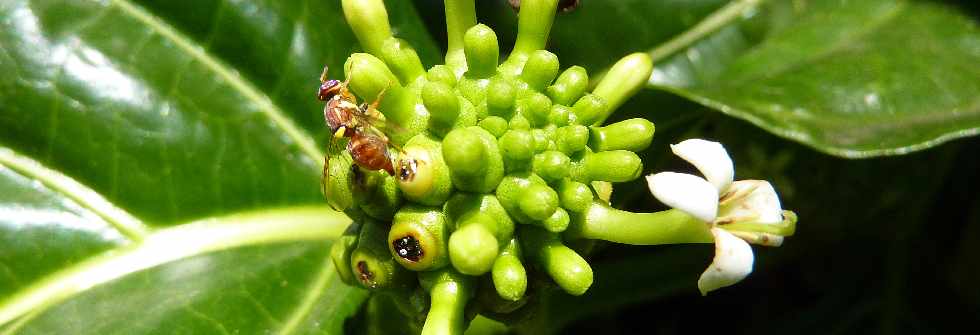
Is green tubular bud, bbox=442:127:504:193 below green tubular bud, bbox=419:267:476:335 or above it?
above

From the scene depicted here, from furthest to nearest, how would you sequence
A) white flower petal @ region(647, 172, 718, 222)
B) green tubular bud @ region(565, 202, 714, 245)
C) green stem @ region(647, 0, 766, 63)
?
green stem @ region(647, 0, 766, 63)
green tubular bud @ region(565, 202, 714, 245)
white flower petal @ region(647, 172, 718, 222)

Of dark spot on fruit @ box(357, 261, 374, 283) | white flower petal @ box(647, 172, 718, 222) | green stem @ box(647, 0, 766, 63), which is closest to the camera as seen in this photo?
white flower petal @ box(647, 172, 718, 222)

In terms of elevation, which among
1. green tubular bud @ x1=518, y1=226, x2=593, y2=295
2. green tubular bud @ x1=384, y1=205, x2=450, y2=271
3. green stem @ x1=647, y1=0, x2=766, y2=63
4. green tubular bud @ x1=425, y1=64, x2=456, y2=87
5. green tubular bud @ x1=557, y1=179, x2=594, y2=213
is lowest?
green stem @ x1=647, y1=0, x2=766, y2=63

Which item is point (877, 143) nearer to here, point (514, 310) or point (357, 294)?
point (514, 310)

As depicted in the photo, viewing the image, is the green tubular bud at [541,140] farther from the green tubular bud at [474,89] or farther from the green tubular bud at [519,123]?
the green tubular bud at [474,89]

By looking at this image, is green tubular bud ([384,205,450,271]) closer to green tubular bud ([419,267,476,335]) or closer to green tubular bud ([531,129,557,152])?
green tubular bud ([419,267,476,335])

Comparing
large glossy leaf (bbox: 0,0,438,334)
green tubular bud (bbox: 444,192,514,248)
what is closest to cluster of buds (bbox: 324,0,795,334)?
green tubular bud (bbox: 444,192,514,248)

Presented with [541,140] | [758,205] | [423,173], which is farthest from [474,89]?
[758,205]
